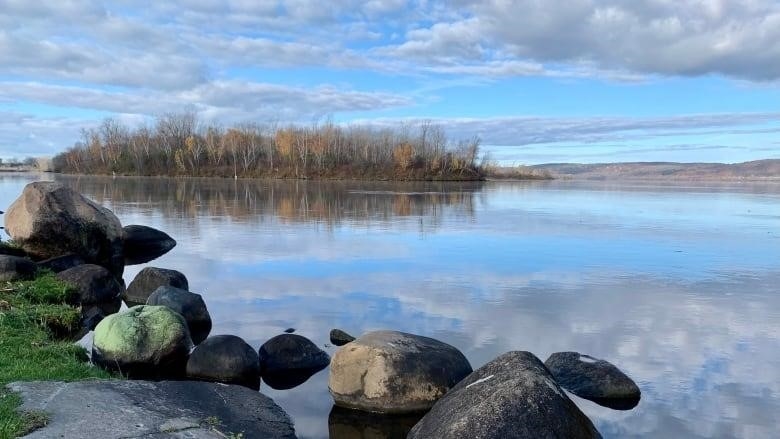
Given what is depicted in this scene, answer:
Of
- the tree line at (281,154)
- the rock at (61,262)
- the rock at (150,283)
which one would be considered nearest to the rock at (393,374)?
the rock at (150,283)

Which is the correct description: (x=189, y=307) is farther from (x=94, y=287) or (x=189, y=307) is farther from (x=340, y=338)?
(x=94, y=287)

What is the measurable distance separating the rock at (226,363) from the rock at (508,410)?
357cm

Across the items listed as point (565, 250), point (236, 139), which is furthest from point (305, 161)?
point (565, 250)

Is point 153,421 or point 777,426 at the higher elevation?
point 153,421

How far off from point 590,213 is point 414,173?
71.9 m

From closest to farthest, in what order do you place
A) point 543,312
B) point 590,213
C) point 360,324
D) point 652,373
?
point 652,373 → point 360,324 → point 543,312 → point 590,213

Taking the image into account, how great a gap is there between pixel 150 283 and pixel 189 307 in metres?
3.02

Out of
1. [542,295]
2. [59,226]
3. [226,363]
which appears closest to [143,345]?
[226,363]

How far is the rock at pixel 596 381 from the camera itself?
934 centimetres

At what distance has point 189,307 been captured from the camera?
41.5 feet

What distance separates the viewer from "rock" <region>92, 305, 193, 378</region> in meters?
10.1

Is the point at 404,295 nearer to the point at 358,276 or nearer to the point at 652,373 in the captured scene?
the point at 358,276

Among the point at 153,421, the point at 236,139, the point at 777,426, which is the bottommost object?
the point at 777,426

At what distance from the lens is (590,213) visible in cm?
3806
